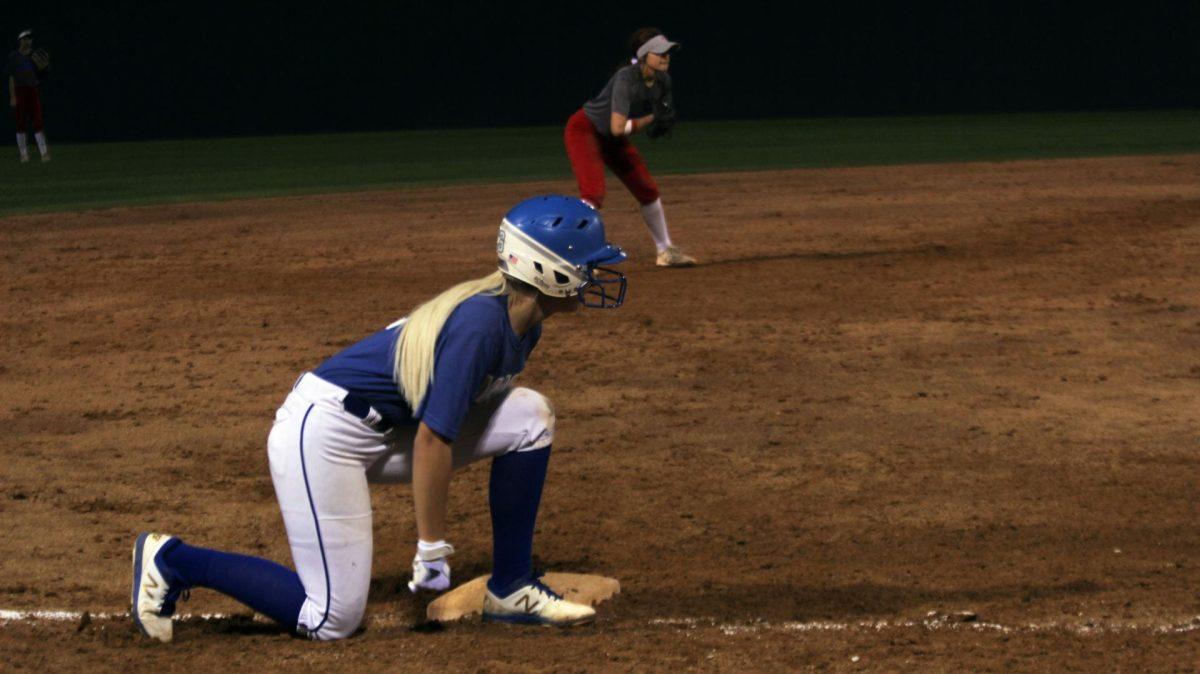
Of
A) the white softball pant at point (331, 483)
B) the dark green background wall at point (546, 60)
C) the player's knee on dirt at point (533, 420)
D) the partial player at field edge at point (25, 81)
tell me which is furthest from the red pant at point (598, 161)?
the dark green background wall at point (546, 60)

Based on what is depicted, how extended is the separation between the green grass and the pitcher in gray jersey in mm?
6248

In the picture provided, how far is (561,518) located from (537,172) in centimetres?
1193

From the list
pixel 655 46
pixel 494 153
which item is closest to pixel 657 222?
pixel 655 46

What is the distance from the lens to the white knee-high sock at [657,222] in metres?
9.89

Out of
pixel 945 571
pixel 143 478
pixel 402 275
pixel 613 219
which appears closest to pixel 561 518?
pixel 945 571

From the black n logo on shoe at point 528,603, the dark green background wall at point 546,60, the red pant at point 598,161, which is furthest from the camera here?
the dark green background wall at point 546,60

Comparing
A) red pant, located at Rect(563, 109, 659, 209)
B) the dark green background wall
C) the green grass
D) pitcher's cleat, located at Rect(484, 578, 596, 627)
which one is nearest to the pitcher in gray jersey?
red pant, located at Rect(563, 109, 659, 209)

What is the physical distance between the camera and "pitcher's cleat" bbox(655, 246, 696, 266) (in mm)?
9992

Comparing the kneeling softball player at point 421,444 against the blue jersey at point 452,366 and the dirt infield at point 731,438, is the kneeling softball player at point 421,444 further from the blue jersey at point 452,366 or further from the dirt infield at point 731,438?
the dirt infield at point 731,438

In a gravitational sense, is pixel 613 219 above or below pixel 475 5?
below

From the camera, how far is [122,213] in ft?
44.2

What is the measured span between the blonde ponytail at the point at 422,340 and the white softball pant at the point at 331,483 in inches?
6.3

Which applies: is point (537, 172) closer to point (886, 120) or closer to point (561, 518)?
point (886, 120)

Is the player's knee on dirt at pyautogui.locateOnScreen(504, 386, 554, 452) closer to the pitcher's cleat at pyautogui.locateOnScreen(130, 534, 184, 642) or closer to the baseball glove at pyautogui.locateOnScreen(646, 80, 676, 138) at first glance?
the pitcher's cleat at pyautogui.locateOnScreen(130, 534, 184, 642)
